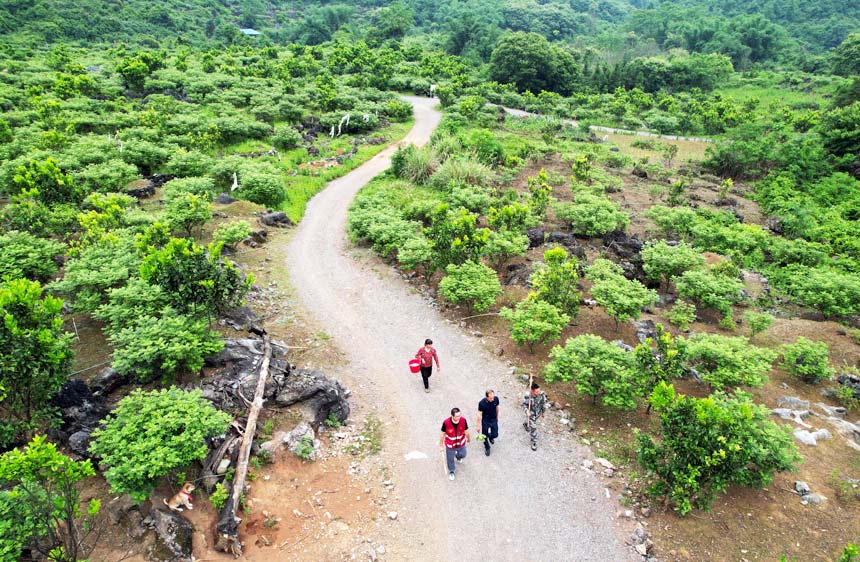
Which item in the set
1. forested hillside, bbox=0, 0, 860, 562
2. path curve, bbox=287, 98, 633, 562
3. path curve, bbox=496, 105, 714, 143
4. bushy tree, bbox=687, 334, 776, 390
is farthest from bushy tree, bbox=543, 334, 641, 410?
path curve, bbox=496, 105, 714, 143

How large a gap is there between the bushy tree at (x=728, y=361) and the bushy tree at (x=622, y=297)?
204 centimetres

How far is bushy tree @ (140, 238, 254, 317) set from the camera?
1127cm

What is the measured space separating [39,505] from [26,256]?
10.4 m

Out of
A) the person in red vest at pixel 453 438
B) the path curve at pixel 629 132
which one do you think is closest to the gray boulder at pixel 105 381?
the person in red vest at pixel 453 438

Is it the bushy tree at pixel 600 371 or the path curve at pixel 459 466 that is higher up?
the bushy tree at pixel 600 371

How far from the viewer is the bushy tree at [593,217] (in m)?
21.4

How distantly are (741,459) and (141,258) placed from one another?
635 inches

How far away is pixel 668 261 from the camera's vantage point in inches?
666

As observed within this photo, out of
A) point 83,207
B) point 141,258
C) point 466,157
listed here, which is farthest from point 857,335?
point 83,207

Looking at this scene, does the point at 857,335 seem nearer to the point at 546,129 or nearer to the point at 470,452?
the point at 470,452

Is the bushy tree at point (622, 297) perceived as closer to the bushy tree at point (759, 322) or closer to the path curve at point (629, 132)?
the bushy tree at point (759, 322)

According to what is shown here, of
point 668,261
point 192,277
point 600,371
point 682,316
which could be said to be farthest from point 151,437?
point 668,261

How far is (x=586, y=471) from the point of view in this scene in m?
9.88

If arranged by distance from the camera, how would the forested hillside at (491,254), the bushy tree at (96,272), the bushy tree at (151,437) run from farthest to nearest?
the bushy tree at (96,272) < the forested hillside at (491,254) < the bushy tree at (151,437)
